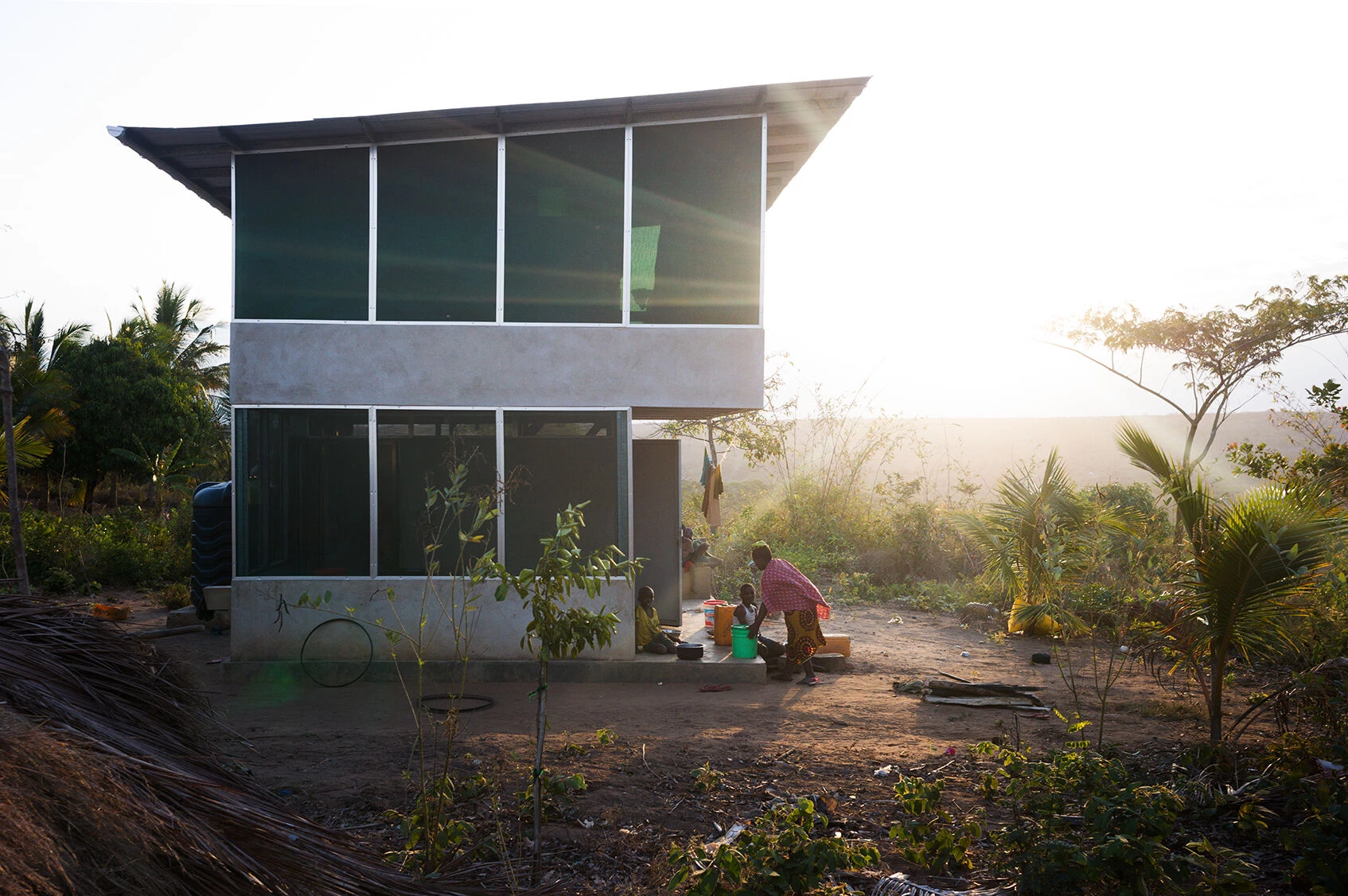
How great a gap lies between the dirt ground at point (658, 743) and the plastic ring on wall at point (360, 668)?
14cm

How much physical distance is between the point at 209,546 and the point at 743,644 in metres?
7.64

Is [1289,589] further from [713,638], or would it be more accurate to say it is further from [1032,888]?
[713,638]

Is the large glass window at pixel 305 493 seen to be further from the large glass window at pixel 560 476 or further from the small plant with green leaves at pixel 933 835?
the small plant with green leaves at pixel 933 835

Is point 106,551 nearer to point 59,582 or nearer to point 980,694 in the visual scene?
point 59,582

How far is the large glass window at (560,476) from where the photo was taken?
9000mm

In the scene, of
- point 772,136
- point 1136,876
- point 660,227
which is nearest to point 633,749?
point 1136,876

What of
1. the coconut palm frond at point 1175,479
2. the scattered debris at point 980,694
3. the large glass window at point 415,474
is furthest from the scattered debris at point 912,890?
the large glass window at point 415,474

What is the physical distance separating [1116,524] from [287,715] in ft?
26.5

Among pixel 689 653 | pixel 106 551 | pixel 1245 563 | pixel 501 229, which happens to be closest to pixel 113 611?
pixel 106 551

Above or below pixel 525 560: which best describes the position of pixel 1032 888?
below

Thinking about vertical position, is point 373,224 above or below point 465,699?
above

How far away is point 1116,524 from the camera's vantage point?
28.8 ft

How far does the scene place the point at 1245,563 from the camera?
5.73 m

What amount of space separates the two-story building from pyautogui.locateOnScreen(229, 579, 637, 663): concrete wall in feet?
0.09
